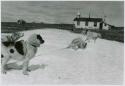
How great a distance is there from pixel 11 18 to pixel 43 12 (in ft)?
0.78

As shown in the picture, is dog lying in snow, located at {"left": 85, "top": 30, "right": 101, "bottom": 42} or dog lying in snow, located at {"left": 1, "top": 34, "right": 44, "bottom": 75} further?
dog lying in snow, located at {"left": 85, "top": 30, "right": 101, "bottom": 42}

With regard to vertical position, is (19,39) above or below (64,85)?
above

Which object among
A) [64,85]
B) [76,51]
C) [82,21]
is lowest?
[64,85]

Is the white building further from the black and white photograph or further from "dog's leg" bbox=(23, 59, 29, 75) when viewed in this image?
"dog's leg" bbox=(23, 59, 29, 75)

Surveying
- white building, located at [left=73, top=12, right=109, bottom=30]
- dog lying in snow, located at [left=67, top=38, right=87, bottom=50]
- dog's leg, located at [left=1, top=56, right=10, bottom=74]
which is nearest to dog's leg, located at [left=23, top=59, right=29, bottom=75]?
dog's leg, located at [left=1, top=56, right=10, bottom=74]

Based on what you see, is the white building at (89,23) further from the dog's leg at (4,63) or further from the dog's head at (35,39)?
the dog's leg at (4,63)

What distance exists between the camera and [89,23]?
2.22 m

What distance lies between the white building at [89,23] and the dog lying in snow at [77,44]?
10 cm

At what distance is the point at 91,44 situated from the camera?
7.26 ft

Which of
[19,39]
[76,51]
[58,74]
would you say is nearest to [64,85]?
[58,74]

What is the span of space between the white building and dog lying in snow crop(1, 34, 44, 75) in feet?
1.03

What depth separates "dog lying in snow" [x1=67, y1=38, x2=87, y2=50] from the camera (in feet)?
7.19

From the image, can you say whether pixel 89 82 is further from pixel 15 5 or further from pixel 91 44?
pixel 15 5

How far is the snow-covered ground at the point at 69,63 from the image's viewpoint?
2154 millimetres
